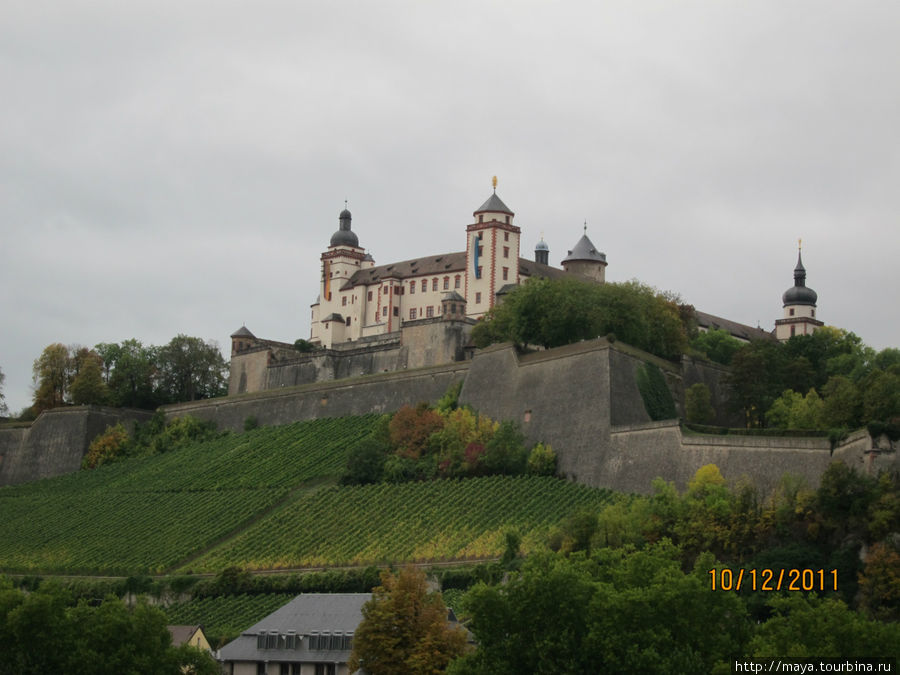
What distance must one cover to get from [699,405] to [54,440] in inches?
1488

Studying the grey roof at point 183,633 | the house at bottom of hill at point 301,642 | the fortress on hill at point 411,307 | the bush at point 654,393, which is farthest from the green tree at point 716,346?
the grey roof at point 183,633

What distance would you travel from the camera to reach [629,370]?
64188 millimetres

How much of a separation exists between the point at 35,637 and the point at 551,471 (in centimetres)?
2507

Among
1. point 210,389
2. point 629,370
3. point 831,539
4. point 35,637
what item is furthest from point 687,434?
point 210,389

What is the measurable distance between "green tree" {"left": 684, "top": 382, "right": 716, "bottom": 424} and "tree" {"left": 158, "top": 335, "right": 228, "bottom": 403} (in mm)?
34875

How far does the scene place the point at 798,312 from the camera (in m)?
96.6

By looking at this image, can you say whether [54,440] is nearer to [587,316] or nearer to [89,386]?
[89,386]

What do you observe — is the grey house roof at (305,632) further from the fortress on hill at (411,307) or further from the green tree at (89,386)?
the green tree at (89,386)

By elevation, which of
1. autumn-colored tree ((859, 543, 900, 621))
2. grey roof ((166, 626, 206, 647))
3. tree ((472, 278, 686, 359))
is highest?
tree ((472, 278, 686, 359))

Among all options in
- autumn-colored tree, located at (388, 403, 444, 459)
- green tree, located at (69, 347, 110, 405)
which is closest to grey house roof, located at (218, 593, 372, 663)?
autumn-colored tree, located at (388, 403, 444, 459)

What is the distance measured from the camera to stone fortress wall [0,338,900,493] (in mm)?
53500

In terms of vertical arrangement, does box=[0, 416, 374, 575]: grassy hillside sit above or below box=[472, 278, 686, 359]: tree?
below
